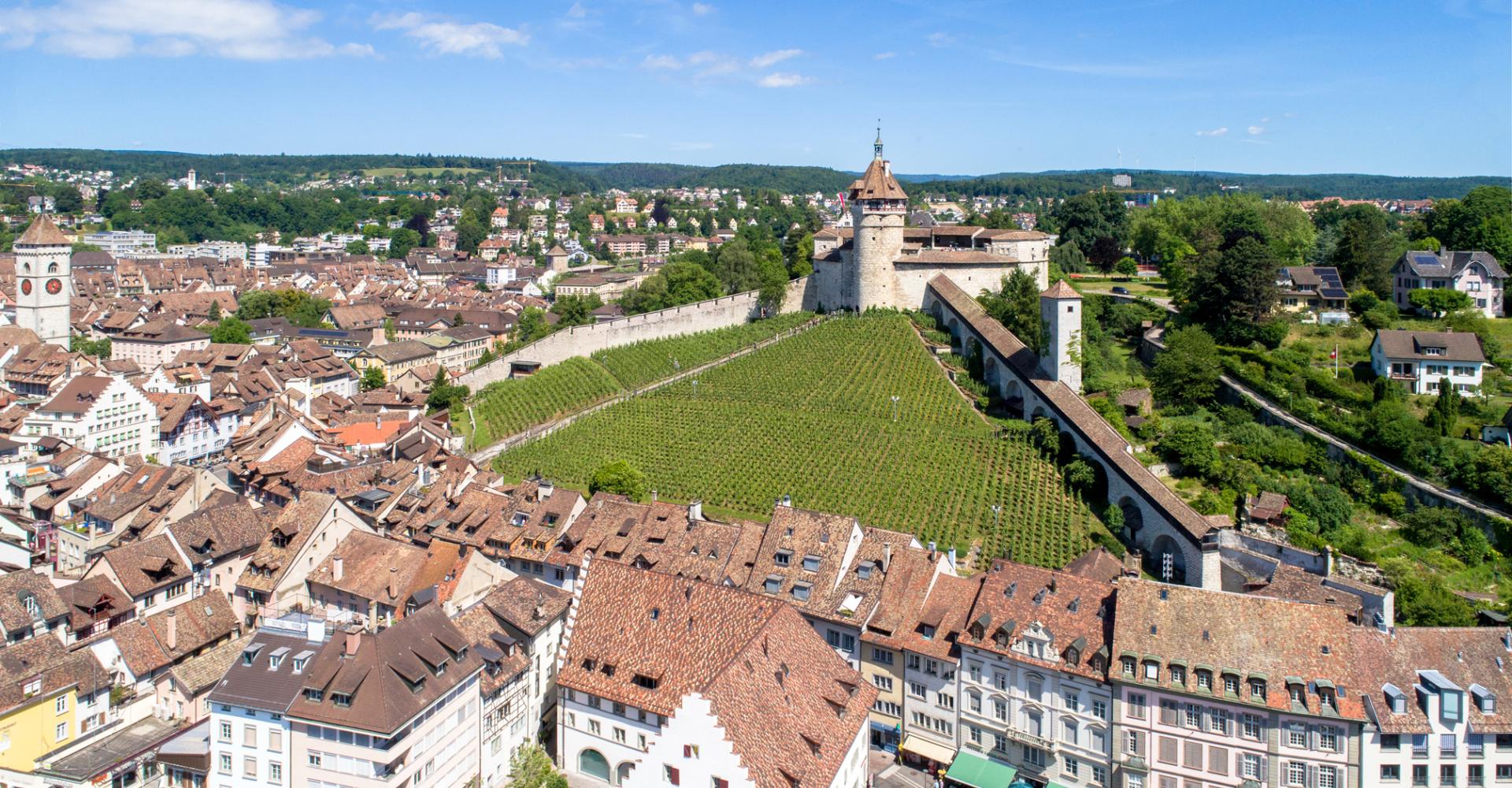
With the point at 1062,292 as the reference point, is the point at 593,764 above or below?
below

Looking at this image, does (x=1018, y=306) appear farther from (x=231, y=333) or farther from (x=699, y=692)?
(x=231, y=333)

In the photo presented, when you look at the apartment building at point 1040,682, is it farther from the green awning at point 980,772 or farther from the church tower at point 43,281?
the church tower at point 43,281

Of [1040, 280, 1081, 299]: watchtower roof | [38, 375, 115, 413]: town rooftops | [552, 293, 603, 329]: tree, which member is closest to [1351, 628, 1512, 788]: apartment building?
[1040, 280, 1081, 299]: watchtower roof

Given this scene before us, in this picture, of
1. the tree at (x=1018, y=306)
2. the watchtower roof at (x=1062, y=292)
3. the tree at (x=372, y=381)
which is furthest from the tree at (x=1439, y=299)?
the tree at (x=372, y=381)

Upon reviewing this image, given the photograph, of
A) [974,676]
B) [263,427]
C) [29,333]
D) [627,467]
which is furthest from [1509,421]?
[29,333]

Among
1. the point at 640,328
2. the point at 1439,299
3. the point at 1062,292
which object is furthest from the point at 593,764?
the point at 1439,299

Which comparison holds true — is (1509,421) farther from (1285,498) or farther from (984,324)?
(984,324)

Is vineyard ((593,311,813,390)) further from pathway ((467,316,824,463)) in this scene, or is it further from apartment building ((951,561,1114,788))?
apartment building ((951,561,1114,788))
